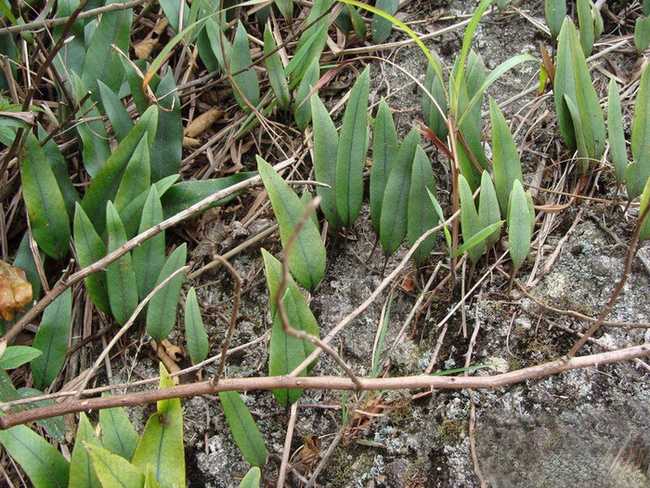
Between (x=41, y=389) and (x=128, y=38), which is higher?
(x=128, y=38)

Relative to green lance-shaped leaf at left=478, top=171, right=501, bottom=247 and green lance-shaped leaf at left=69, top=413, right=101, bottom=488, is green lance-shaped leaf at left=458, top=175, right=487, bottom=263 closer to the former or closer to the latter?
green lance-shaped leaf at left=478, top=171, right=501, bottom=247

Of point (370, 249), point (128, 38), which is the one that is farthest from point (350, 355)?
point (128, 38)

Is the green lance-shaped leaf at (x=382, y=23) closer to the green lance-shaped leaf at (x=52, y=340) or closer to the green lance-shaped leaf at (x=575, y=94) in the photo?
the green lance-shaped leaf at (x=575, y=94)

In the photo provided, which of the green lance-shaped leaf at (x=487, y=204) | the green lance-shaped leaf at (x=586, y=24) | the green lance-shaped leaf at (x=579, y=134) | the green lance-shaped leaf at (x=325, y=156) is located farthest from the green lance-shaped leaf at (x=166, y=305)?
the green lance-shaped leaf at (x=586, y=24)

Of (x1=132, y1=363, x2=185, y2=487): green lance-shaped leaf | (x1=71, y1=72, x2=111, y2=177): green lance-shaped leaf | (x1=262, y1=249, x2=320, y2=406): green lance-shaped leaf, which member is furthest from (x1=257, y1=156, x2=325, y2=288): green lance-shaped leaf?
(x1=71, y1=72, x2=111, y2=177): green lance-shaped leaf

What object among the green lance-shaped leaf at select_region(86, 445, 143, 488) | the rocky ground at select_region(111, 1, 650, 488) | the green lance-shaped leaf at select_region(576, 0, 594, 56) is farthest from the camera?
the green lance-shaped leaf at select_region(576, 0, 594, 56)

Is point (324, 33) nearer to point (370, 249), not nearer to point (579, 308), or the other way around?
point (370, 249)
